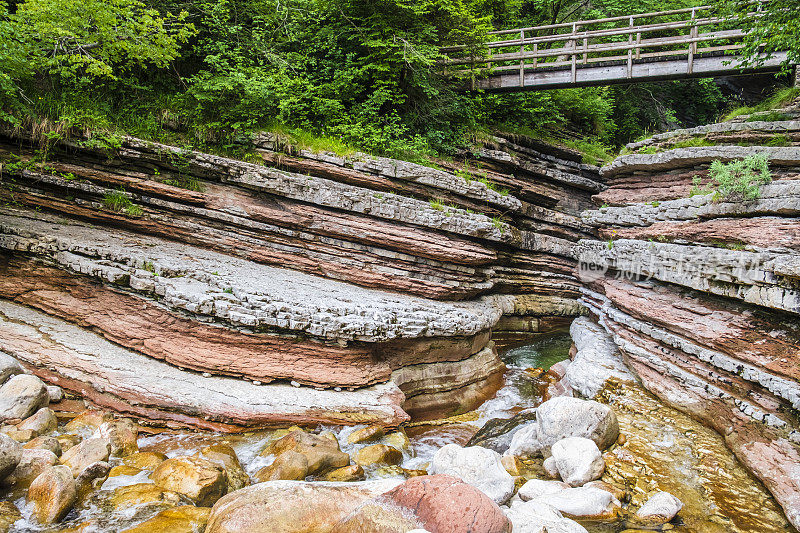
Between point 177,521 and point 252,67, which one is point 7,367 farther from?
point 252,67

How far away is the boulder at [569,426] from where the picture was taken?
714 cm

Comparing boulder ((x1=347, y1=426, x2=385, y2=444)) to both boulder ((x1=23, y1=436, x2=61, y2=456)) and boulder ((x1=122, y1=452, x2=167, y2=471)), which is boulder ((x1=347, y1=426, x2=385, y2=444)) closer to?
boulder ((x1=122, y1=452, x2=167, y2=471))

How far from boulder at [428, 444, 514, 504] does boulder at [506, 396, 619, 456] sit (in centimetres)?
115

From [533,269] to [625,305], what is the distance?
5.14 m

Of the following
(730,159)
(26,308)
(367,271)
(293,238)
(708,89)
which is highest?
(708,89)

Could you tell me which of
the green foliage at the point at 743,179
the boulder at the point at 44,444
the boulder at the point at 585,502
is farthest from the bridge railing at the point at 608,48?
the boulder at the point at 44,444

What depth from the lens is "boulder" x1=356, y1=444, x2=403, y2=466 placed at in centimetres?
747

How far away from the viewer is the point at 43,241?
364 inches

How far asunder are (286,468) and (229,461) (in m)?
1.08

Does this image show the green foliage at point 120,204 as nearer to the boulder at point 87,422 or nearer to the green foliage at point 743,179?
the boulder at point 87,422

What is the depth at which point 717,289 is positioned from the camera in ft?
27.0

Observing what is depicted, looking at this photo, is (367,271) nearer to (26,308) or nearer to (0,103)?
(26,308)

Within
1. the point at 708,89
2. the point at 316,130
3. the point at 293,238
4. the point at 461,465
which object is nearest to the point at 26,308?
the point at 293,238

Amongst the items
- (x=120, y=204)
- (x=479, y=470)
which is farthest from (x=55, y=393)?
(x=479, y=470)
